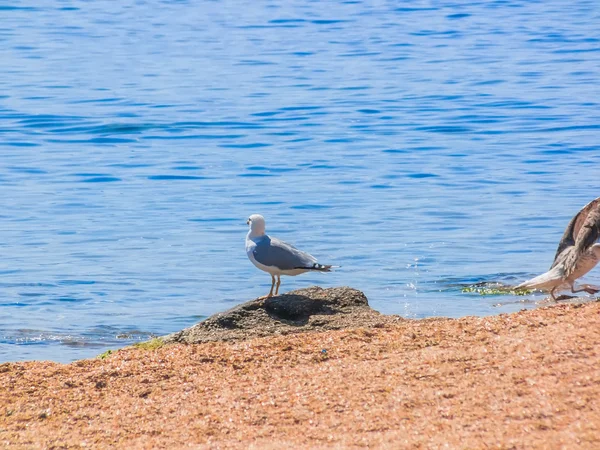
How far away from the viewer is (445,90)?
26.6m

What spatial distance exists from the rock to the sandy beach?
1.42 feet

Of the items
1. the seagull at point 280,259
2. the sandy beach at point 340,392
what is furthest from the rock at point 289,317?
the sandy beach at point 340,392

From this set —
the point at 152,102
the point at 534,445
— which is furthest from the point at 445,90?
the point at 534,445

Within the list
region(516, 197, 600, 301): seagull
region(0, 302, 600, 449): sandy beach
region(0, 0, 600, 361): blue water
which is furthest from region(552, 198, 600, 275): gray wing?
region(0, 0, 600, 361): blue water

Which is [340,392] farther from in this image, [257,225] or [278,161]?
[278,161]

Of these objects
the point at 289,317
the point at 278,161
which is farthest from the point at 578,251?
the point at 278,161

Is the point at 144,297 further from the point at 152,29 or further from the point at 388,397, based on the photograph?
the point at 152,29

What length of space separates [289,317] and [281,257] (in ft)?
2.46

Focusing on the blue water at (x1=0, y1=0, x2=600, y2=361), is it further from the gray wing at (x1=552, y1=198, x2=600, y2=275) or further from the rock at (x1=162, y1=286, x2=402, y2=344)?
the rock at (x1=162, y1=286, x2=402, y2=344)

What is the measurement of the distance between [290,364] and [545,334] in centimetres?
158

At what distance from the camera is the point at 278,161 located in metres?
19.1

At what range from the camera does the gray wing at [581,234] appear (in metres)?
8.84

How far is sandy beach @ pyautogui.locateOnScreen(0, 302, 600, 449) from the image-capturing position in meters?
5.44

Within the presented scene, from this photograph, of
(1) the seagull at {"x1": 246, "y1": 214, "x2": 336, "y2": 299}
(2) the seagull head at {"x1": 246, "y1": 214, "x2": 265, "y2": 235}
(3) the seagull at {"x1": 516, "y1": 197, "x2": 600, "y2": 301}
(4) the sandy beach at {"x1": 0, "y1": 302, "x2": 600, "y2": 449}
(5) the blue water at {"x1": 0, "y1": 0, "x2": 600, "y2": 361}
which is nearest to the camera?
(4) the sandy beach at {"x1": 0, "y1": 302, "x2": 600, "y2": 449}
